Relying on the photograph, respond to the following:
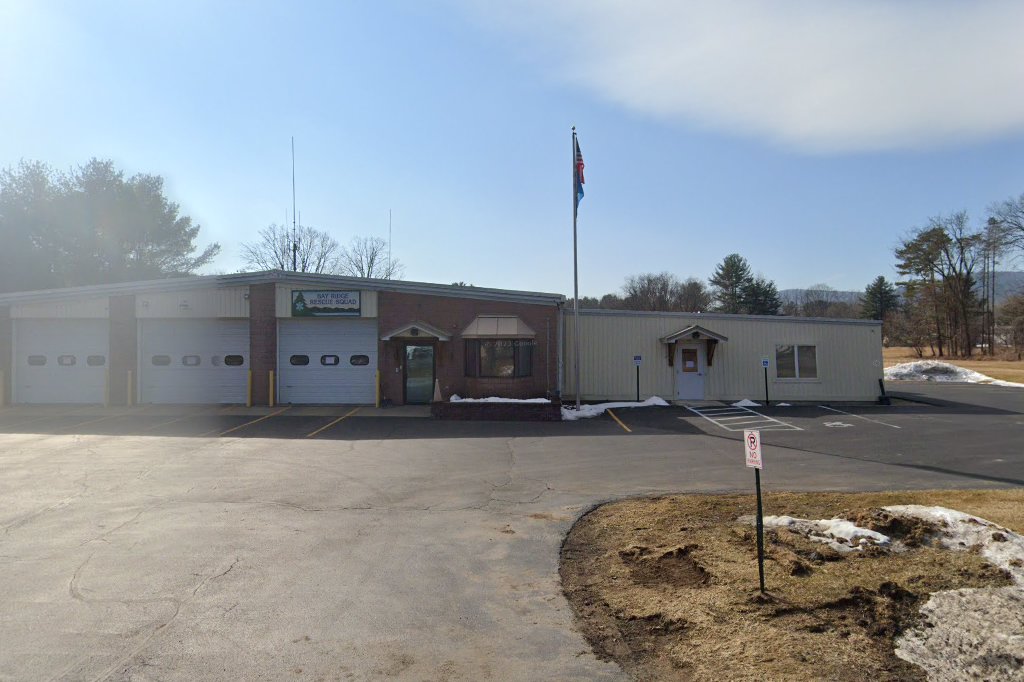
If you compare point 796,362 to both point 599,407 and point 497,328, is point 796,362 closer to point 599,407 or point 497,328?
point 599,407

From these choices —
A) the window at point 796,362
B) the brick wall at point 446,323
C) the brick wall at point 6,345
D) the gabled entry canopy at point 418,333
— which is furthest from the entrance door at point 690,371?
the brick wall at point 6,345

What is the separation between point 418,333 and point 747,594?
17.0 m

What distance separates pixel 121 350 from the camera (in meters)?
21.8

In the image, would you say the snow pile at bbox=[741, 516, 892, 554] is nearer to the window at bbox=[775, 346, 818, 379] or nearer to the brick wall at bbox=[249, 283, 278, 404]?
the window at bbox=[775, 346, 818, 379]

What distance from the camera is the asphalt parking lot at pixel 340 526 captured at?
14.6ft

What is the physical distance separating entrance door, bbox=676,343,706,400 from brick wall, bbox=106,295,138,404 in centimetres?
1917

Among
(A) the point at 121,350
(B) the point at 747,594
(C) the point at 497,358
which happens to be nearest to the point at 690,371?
(C) the point at 497,358

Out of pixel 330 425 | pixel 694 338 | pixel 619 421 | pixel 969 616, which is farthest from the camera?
pixel 694 338

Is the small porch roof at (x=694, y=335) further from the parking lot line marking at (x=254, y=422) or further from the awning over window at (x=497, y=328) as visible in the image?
the parking lot line marking at (x=254, y=422)

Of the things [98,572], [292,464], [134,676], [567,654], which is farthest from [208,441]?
[567,654]

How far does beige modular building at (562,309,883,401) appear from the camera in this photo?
2305 centimetres

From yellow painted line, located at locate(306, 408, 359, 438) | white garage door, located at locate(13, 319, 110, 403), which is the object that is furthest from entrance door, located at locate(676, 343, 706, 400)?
white garage door, located at locate(13, 319, 110, 403)

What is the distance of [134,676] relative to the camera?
4.05 meters

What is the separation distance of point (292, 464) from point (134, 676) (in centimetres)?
774
